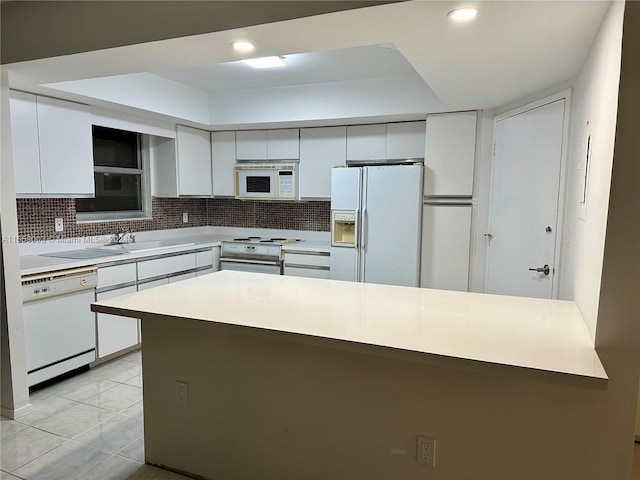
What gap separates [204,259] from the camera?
4367mm

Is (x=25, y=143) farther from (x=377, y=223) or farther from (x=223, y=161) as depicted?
(x=377, y=223)

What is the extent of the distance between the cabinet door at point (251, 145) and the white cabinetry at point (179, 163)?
0.44 meters

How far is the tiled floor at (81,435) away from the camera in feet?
6.90

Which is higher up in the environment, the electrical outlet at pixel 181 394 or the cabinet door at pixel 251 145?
the cabinet door at pixel 251 145

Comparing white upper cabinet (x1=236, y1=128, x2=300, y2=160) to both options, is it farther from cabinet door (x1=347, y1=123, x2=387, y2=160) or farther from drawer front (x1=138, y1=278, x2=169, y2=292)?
drawer front (x1=138, y1=278, x2=169, y2=292)

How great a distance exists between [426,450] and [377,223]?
7.89 ft

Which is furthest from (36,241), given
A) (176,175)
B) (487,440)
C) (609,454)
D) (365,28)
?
(609,454)

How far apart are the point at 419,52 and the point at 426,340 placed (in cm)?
144

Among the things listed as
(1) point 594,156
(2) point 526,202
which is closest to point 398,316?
(1) point 594,156

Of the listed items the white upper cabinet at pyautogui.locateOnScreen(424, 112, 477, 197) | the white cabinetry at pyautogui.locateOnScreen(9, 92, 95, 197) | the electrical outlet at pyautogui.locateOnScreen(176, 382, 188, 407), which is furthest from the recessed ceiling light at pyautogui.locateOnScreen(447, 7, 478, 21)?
the white cabinetry at pyautogui.locateOnScreen(9, 92, 95, 197)

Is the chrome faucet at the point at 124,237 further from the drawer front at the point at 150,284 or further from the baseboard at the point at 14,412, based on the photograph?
the baseboard at the point at 14,412

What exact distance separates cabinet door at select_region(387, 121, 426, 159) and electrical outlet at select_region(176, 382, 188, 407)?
2864 mm

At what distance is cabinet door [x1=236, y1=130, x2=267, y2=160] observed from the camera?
4.58 m

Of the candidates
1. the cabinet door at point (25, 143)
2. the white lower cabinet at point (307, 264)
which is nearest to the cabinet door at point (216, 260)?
the white lower cabinet at point (307, 264)
